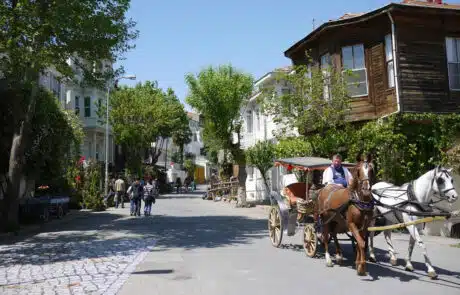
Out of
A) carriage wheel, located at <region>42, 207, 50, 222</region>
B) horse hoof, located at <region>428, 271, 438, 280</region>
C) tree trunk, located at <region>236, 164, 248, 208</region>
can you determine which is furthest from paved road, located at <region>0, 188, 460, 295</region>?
tree trunk, located at <region>236, 164, 248, 208</region>

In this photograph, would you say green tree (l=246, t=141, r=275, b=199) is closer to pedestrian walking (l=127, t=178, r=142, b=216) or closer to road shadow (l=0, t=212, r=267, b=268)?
road shadow (l=0, t=212, r=267, b=268)

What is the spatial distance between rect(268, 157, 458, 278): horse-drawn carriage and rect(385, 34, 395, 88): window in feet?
27.1

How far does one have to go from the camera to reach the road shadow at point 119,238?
11805mm

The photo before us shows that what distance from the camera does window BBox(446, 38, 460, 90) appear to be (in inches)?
739

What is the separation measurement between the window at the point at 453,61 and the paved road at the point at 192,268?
7592 mm

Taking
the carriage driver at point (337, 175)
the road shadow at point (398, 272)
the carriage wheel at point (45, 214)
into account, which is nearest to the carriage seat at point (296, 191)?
the road shadow at point (398, 272)

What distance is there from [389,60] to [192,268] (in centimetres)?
1295

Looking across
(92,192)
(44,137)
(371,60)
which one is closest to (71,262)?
(44,137)

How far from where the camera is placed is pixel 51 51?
1496cm

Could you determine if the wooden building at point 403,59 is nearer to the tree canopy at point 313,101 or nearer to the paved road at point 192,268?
the tree canopy at point 313,101

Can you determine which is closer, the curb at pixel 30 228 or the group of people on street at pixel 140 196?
the curb at pixel 30 228

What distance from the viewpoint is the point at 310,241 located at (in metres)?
10.7

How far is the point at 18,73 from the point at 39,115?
3.32 meters

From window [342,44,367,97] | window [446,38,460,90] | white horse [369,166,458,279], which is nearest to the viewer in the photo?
white horse [369,166,458,279]
